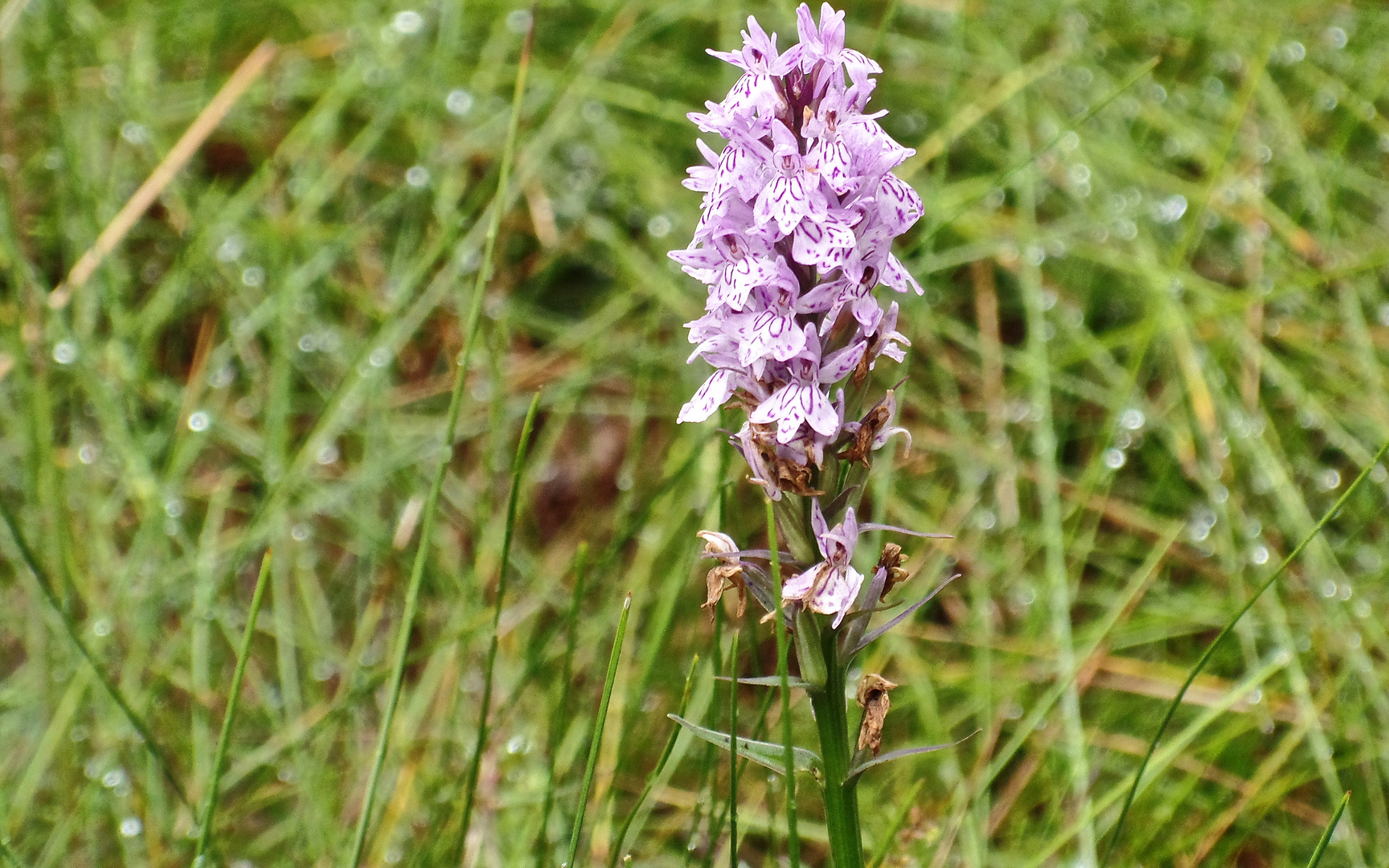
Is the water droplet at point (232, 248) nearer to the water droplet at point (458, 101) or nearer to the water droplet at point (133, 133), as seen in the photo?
the water droplet at point (133, 133)

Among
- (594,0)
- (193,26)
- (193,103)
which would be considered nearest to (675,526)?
(594,0)

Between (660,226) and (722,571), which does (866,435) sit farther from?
(660,226)

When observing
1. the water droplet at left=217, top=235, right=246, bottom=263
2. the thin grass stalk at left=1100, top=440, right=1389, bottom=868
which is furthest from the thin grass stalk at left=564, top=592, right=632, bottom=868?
the water droplet at left=217, top=235, right=246, bottom=263

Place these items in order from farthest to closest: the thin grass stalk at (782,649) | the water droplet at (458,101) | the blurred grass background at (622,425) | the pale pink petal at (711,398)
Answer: the water droplet at (458,101)
the blurred grass background at (622,425)
the pale pink petal at (711,398)
the thin grass stalk at (782,649)

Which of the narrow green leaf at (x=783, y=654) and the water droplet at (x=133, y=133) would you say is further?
the water droplet at (x=133, y=133)

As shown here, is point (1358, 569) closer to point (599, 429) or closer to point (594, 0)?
point (599, 429)

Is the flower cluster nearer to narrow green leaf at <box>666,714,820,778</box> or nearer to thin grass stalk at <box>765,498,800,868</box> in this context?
thin grass stalk at <box>765,498,800,868</box>

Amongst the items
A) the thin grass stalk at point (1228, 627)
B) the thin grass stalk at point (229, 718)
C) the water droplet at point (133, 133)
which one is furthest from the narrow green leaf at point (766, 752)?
the water droplet at point (133, 133)
